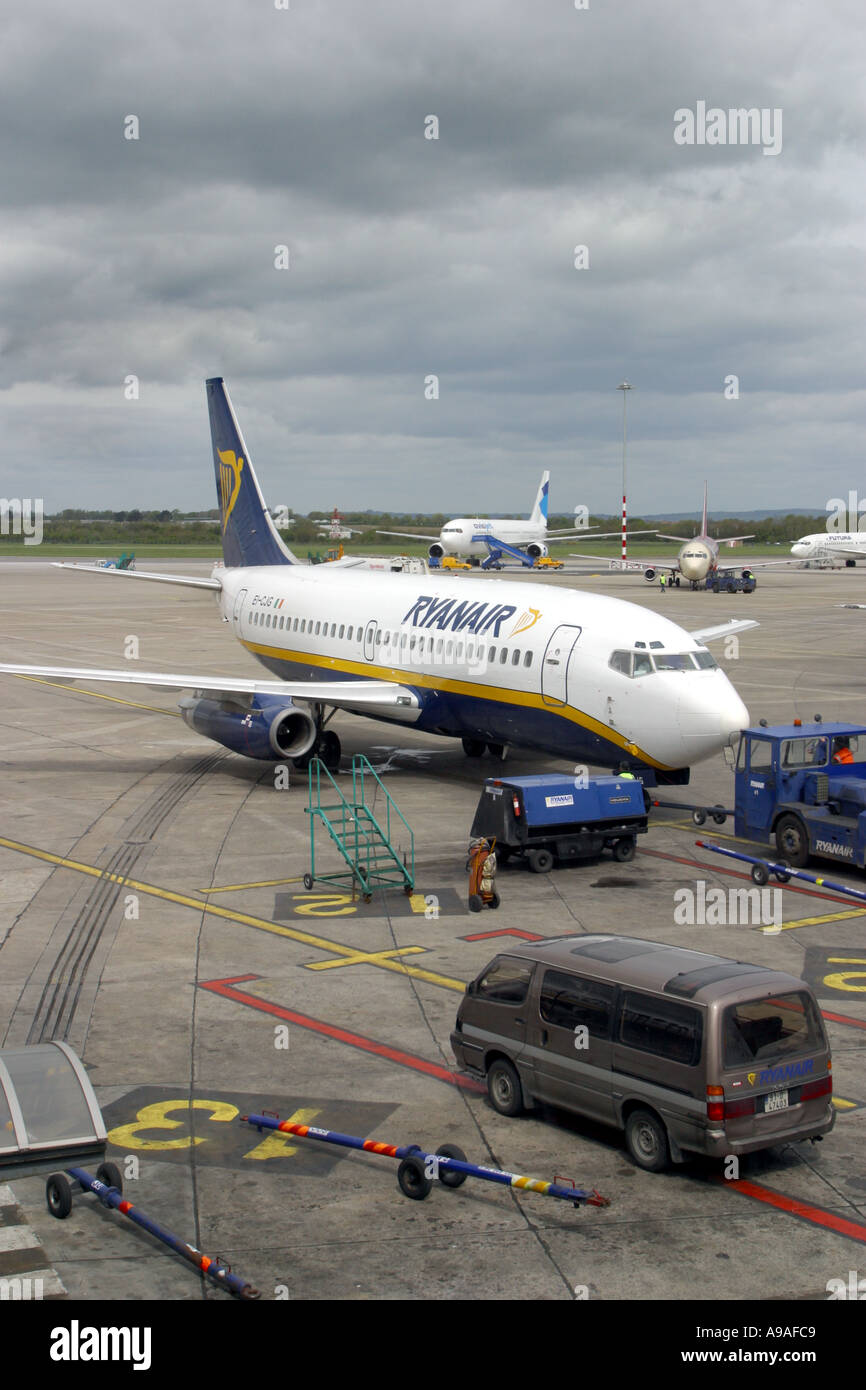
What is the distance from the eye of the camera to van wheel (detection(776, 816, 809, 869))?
26016 mm

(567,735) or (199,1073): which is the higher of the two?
(567,735)

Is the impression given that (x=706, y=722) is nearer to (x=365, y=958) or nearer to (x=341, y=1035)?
(x=365, y=958)

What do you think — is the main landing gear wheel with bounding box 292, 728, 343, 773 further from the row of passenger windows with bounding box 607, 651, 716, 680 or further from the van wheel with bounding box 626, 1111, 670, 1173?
the van wheel with bounding box 626, 1111, 670, 1173

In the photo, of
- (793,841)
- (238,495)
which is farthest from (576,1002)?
(238,495)

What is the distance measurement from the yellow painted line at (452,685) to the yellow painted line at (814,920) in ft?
20.3

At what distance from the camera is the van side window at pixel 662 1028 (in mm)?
13188

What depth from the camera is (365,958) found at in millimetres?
20609

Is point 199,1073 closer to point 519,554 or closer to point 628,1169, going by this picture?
point 628,1169

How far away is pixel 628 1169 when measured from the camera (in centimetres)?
1363

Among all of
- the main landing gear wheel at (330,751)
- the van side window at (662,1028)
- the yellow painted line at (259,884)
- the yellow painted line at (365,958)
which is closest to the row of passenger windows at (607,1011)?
the van side window at (662,1028)

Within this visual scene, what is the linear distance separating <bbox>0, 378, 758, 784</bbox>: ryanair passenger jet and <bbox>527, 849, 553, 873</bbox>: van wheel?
3806mm

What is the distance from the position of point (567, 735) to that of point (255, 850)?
24.1 ft

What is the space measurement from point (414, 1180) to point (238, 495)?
120 ft
